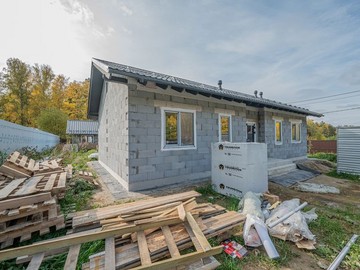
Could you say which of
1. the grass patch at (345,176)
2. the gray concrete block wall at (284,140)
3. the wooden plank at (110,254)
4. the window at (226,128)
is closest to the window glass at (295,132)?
the gray concrete block wall at (284,140)

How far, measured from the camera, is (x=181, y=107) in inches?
259

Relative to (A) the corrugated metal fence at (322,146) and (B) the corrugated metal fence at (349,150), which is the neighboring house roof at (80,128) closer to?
(B) the corrugated metal fence at (349,150)

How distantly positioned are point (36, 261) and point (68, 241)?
360mm

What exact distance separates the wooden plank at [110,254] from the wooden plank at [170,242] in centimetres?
72

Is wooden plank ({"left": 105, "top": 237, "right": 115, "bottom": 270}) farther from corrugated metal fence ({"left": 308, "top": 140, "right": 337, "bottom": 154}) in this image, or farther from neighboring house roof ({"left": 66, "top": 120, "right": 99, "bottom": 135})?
neighboring house roof ({"left": 66, "top": 120, "right": 99, "bottom": 135})

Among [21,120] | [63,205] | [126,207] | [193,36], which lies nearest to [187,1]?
[193,36]

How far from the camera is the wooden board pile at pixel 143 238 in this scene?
85.9 inches

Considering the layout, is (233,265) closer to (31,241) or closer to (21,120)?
(31,241)

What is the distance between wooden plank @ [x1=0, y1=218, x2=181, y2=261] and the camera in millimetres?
2125

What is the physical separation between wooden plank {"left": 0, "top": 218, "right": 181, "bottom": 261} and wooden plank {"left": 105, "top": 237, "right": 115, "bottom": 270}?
0.09m

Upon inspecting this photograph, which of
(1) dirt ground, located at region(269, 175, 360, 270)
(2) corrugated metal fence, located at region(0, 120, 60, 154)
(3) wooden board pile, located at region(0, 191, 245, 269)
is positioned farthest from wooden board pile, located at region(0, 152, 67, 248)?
(2) corrugated metal fence, located at region(0, 120, 60, 154)

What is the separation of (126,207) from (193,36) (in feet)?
25.9

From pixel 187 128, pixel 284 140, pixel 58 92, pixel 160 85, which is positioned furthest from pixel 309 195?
pixel 58 92

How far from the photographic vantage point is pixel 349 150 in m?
8.93
